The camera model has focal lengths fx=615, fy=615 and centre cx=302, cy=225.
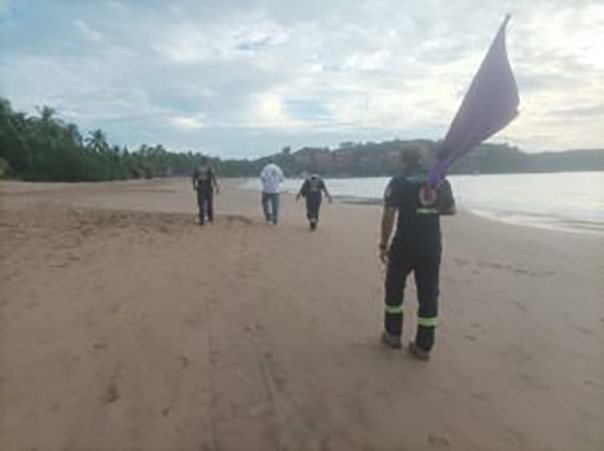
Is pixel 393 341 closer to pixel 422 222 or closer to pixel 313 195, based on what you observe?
pixel 422 222

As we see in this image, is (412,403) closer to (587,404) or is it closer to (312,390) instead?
(312,390)

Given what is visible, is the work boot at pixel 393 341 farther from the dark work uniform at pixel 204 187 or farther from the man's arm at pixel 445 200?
the dark work uniform at pixel 204 187

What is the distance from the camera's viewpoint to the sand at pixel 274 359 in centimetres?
389

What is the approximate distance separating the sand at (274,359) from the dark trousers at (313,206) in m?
5.90

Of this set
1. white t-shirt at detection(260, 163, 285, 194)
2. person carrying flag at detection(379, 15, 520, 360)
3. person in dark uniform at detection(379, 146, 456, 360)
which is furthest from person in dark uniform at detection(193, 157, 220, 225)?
person in dark uniform at detection(379, 146, 456, 360)

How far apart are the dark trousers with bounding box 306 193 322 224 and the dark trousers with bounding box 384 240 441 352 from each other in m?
9.75

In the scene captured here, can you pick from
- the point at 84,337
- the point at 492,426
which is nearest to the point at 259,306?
the point at 84,337

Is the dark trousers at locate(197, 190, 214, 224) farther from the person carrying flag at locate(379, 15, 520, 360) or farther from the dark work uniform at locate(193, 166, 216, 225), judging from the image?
the person carrying flag at locate(379, 15, 520, 360)

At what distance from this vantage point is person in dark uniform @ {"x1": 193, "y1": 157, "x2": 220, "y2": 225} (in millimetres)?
15125

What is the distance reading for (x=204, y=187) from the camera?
15.1 m

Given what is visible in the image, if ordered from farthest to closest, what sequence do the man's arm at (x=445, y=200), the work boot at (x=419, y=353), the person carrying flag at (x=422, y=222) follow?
the man's arm at (x=445, y=200)
the work boot at (x=419, y=353)
the person carrying flag at (x=422, y=222)

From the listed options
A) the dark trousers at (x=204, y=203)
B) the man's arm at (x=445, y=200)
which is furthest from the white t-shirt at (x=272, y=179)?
the man's arm at (x=445, y=200)

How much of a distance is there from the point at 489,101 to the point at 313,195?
10.8 meters

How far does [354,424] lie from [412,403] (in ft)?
1.83
